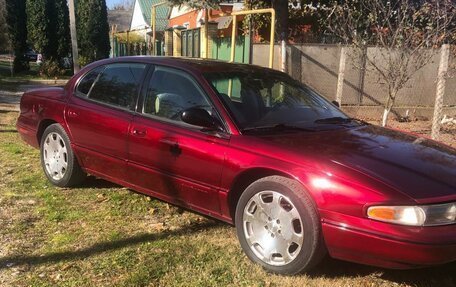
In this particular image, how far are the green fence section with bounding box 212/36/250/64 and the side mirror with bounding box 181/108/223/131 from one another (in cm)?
852

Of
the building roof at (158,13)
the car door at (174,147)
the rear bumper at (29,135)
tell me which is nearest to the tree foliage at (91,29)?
the building roof at (158,13)

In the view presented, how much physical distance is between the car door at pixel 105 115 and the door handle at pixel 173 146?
1.79 feet

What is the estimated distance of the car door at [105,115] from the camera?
4793 mm

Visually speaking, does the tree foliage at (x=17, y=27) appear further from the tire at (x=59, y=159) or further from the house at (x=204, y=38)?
the tire at (x=59, y=159)

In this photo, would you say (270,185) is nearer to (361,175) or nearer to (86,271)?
(361,175)

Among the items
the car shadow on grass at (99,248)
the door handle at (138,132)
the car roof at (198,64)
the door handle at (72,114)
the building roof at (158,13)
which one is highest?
the building roof at (158,13)

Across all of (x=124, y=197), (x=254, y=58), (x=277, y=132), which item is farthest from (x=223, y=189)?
(x=254, y=58)

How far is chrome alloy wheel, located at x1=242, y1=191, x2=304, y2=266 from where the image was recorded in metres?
3.54

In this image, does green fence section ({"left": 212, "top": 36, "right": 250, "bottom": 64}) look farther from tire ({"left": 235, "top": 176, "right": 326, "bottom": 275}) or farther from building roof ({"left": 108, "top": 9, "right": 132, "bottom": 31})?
building roof ({"left": 108, "top": 9, "right": 132, "bottom": 31})

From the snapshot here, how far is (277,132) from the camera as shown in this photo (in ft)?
13.2

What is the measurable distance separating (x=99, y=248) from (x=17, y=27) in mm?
25885

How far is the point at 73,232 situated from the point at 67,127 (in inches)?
55.4

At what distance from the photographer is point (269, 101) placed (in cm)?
452

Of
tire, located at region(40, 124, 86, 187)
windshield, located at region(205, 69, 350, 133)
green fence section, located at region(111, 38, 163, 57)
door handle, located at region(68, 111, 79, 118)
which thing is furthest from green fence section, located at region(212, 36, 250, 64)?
green fence section, located at region(111, 38, 163, 57)
